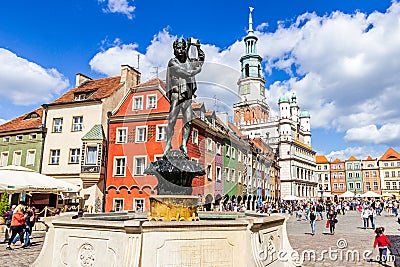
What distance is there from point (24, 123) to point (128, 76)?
12.4 meters

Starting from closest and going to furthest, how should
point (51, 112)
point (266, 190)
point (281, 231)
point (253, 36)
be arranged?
point (281, 231)
point (51, 112)
point (266, 190)
point (253, 36)

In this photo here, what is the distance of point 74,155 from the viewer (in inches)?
1255

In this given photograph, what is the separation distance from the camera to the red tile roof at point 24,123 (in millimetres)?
34675

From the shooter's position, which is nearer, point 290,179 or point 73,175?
point 73,175

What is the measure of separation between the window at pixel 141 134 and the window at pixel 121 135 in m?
1.41

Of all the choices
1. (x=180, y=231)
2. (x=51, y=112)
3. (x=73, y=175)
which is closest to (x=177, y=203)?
(x=180, y=231)

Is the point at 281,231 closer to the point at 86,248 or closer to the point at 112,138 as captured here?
the point at 86,248

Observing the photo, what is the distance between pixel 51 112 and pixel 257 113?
53465 mm

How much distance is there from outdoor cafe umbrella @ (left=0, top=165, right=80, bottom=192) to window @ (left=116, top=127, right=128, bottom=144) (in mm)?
10245

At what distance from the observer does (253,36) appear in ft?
320

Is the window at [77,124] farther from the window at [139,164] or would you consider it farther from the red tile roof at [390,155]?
the red tile roof at [390,155]

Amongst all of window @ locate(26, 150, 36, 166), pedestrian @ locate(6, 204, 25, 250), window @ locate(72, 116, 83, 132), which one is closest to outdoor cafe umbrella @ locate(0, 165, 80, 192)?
pedestrian @ locate(6, 204, 25, 250)

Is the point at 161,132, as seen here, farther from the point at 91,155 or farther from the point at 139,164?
the point at 91,155

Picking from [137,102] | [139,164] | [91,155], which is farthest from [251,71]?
[91,155]
